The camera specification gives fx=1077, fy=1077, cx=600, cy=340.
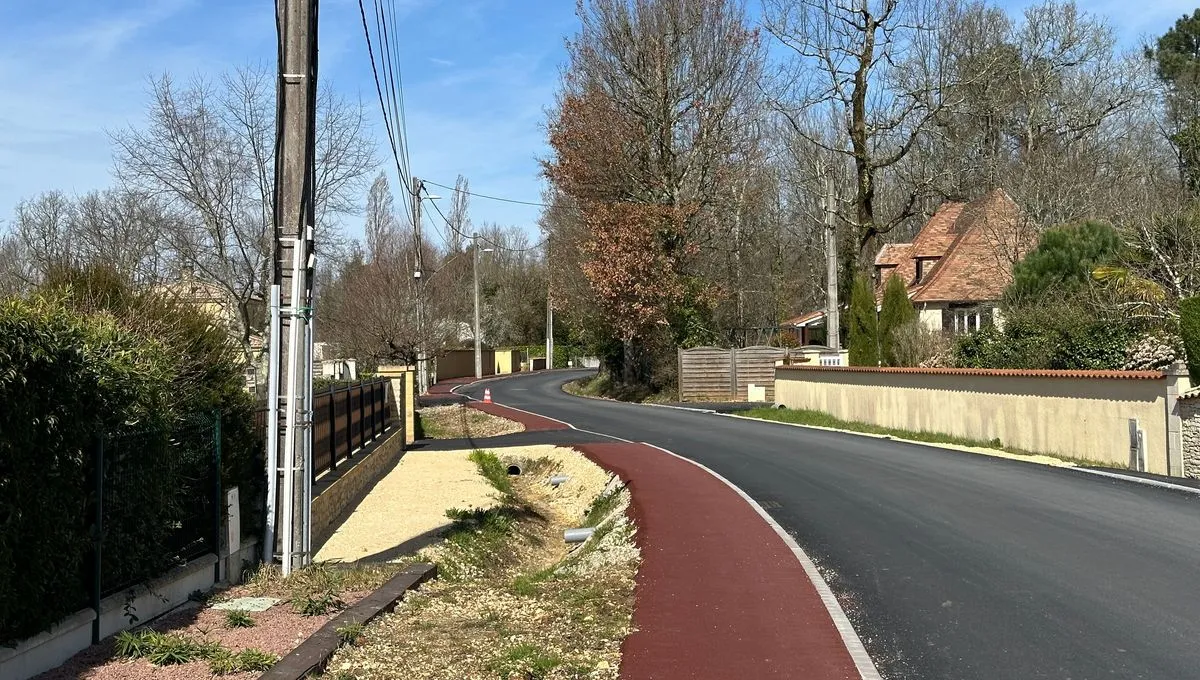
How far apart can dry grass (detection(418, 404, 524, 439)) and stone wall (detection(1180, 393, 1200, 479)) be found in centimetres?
1798

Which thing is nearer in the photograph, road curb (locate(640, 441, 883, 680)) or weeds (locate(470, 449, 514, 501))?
road curb (locate(640, 441, 883, 680))

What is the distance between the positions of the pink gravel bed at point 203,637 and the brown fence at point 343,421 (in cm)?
317

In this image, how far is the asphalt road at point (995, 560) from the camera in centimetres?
693

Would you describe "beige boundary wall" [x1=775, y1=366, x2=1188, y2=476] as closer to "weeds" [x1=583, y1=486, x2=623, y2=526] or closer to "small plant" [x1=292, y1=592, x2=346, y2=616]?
"weeds" [x1=583, y1=486, x2=623, y2=526]

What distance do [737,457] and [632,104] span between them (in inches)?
973

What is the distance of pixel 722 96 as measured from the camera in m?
42.2

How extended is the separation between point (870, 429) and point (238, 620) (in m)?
21.0

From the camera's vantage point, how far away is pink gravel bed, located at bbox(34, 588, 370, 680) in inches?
261

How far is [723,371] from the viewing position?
42375 millimetres

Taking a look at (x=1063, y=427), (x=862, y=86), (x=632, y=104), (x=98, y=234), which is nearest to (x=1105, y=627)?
(x=1063, y=427)

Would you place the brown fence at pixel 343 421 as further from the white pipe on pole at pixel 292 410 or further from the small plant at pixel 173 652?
the small plant at pixel 173 652

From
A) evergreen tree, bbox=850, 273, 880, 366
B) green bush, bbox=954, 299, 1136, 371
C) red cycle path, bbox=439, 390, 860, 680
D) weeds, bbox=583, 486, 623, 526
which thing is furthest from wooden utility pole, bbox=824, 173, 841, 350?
red cycle path, bbox=439, 390, 860, 680

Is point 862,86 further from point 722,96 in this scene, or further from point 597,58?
point 597,58

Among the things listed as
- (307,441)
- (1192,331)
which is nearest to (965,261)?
(1192,331)
